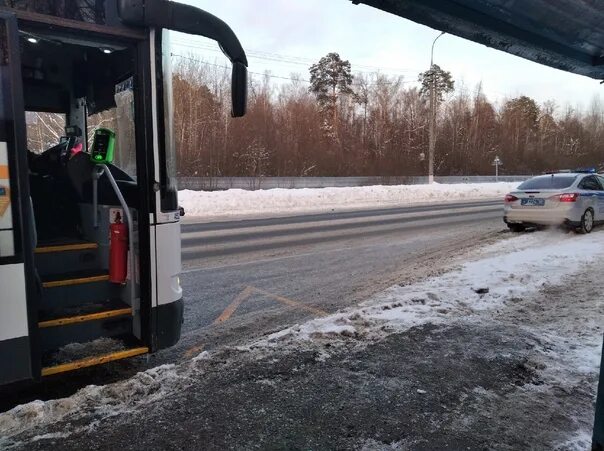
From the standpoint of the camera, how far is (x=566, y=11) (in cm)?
211

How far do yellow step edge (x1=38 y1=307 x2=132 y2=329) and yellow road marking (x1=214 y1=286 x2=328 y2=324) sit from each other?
6.31ft

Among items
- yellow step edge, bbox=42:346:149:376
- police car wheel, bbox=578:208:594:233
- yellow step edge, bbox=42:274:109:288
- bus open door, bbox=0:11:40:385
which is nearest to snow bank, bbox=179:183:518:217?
police car wheel, bbox=578:208:594:233

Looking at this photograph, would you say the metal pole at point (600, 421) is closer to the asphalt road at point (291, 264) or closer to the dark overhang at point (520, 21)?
the dark overhang at point (520, 21)

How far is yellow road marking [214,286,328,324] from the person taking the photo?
5.97 m

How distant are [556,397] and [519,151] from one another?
256ft

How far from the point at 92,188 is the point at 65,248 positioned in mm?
688

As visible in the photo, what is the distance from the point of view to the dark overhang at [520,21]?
205 centimetres

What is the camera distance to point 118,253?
13.3 ft

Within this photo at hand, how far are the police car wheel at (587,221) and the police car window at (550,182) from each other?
3.04 ft

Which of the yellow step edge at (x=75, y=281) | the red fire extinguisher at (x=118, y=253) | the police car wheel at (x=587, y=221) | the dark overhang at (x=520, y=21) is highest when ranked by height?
the dark overhang at (x=520, y=21)

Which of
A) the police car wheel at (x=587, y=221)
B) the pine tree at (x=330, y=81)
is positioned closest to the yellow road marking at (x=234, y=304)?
the police car wheel at (x=587, y=221)

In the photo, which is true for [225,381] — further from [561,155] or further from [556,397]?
[561,155]

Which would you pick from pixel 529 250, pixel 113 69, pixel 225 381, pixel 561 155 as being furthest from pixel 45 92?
pixel 561 155

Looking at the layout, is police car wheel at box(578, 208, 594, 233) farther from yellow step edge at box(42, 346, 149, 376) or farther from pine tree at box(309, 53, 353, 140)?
pine tree at box(309, 53, 353, 140)
